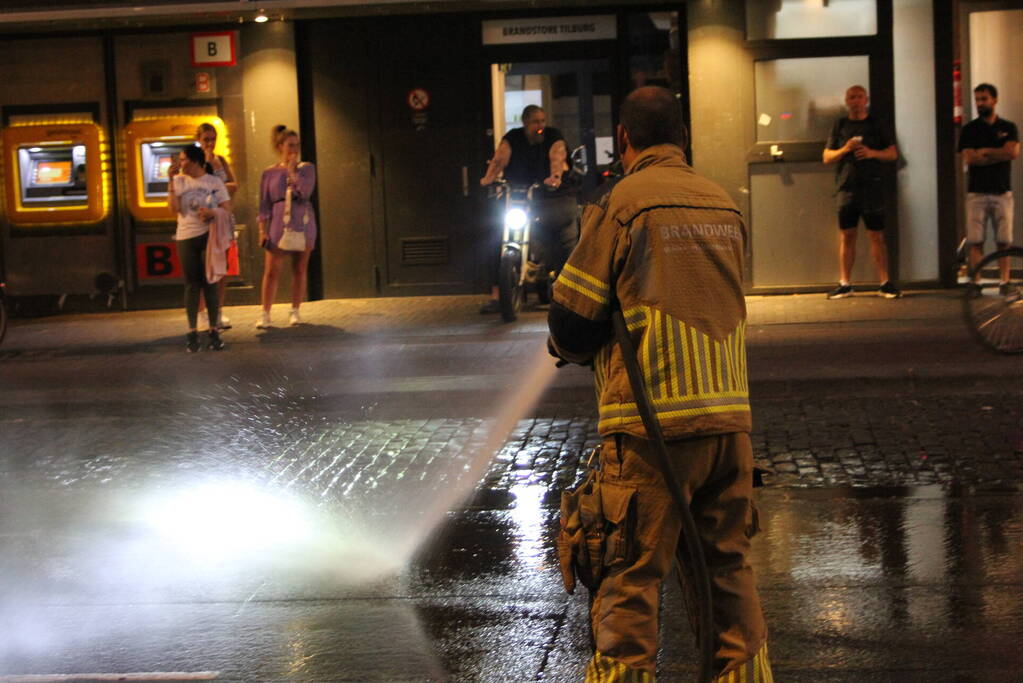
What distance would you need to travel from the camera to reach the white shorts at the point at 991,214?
13.2m

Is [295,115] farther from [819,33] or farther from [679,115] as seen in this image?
[679,115]

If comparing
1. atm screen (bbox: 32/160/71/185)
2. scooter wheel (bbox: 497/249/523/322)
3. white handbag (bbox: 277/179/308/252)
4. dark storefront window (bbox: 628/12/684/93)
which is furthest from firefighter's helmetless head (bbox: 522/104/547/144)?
atm screen (bbox: 32/160/71/185)

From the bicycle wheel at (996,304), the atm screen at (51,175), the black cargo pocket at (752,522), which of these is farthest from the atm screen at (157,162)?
the black cargo pocket at (752,522)

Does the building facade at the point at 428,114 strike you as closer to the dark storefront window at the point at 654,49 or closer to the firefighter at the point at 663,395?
the dark storefront window at the point at 654,49

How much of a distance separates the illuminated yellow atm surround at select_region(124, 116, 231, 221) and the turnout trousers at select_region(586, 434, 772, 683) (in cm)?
1214

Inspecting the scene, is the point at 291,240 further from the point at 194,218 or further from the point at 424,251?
the point at 424,251

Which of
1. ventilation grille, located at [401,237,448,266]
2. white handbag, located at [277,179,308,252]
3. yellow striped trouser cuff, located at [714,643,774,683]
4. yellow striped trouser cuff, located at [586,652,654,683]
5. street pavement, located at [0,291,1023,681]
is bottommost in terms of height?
street pavement, located at [0,291,1023,681]

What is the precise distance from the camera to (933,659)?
4723 millimetres

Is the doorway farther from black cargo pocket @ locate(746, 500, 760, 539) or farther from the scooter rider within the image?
black cargo pocket @ locate(746, 500, 760, 539)

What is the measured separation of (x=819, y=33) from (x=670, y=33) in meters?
1.59

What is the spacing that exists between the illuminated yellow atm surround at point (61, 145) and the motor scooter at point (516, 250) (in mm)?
4568

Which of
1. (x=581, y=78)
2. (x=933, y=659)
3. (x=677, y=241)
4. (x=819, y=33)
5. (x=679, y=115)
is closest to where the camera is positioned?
(x=677, y=241)

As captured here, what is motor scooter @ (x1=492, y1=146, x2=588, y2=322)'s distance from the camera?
1334 centimetres

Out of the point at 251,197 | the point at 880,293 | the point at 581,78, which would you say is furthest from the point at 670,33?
the point at 251,197
